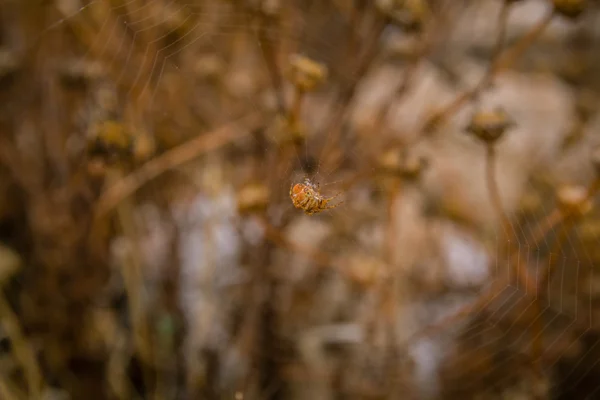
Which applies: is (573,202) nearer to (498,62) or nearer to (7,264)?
(498,62)

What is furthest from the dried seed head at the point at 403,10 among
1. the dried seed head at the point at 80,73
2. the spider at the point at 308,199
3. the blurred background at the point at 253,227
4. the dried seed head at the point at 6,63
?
the dried seed head at the point at 6,63

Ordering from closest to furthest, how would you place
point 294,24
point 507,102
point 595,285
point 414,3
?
1. point 414,3
2. point 294,24
3. point 595,285
4. point 507,102

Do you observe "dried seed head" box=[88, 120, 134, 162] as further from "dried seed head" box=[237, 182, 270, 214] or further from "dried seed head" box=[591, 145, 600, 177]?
"dried seed head" box=[591, 145, 600, 177]

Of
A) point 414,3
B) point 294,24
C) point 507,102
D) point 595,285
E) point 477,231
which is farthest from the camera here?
point 507,102

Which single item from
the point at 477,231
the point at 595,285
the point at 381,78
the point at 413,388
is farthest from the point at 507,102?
the point at 413,388

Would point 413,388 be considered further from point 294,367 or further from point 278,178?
point 278,178

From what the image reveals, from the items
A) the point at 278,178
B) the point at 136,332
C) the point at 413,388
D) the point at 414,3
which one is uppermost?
the point at 414,3
